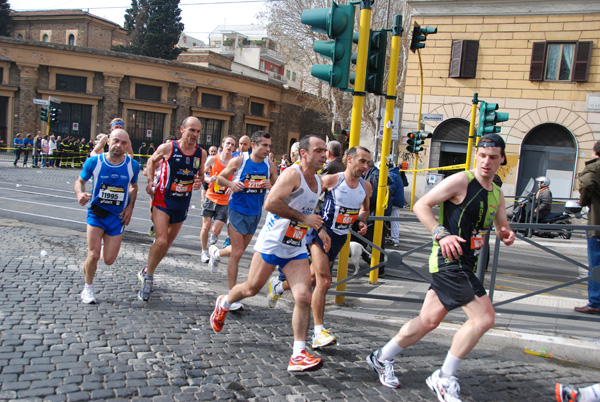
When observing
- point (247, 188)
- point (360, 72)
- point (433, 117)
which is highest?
point (433, 117)

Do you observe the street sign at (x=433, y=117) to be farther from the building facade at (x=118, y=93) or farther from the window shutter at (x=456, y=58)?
the building facade at (x=118, y=93)

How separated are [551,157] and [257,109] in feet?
91.7

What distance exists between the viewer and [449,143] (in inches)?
928

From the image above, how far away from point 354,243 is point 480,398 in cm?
437

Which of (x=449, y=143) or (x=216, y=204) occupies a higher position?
(x=449, y=143)

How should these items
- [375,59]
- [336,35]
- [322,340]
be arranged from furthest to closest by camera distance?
1. [375,59]
2. [336,35]
3. [322,340]

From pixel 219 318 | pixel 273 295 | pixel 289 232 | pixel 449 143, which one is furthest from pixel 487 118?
pixel 449 143

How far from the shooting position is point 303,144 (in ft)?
14.8

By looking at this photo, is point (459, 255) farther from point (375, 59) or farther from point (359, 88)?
point (375, 59)

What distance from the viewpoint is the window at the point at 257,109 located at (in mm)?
44594

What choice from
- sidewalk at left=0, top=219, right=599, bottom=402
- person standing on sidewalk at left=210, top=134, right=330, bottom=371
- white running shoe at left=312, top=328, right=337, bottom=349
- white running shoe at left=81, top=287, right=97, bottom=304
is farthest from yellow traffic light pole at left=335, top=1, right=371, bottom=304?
white running shoe at left=81, top=287, right=97, bottom=304

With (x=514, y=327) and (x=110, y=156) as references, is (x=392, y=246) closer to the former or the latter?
(x=514, y=327)

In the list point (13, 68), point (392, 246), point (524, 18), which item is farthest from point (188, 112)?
point (392, 246)

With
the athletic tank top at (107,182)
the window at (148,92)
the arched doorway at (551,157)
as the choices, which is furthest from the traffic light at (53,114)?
the athletic tank top at (107,182)
